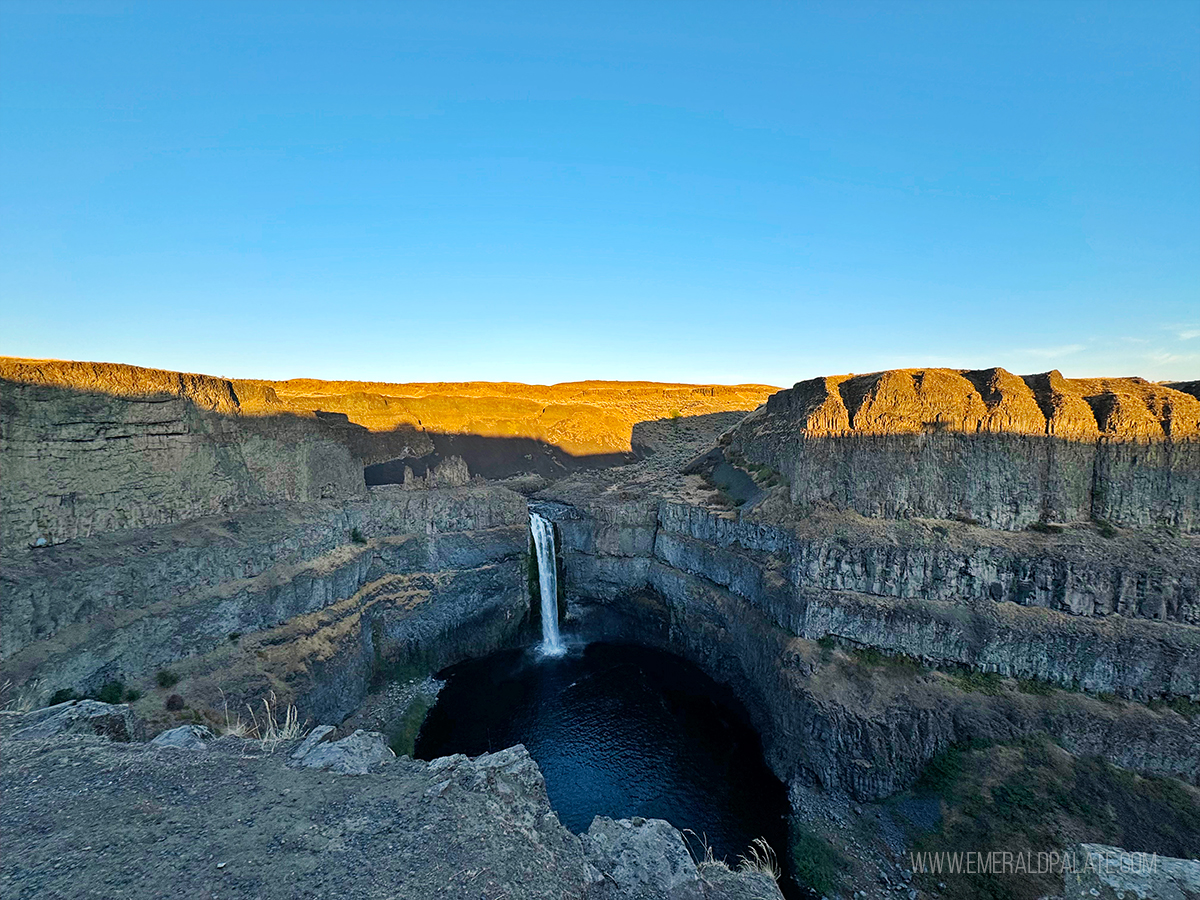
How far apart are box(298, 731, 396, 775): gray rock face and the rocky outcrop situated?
88.4 feet

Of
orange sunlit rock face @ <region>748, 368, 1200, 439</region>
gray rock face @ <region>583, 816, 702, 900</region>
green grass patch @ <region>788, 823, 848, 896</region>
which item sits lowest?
green grass patch @ <region>788, 823, 848, 896</region>

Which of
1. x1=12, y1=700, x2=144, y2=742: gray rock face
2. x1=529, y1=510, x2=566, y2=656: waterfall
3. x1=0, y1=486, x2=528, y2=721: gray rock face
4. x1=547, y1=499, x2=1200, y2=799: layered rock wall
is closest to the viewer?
x1=12, y1=700, x2=144, y2=742: gray rock face

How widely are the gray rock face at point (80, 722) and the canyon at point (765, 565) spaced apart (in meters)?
5.94

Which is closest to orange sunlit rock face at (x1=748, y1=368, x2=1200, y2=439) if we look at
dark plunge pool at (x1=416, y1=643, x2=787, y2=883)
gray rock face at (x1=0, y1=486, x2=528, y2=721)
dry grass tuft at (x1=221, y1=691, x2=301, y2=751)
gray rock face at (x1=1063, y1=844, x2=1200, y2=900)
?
dark plunge pool at (x1=416, y1=643, x2=787, y2=883)

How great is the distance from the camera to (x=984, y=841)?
826 inches

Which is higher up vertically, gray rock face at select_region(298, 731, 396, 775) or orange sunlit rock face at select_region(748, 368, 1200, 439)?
orange sunlit rock face at select_region(748, 368, 1200, 439)

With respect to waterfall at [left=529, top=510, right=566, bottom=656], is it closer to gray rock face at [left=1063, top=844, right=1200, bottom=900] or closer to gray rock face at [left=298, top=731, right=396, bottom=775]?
gray rock face at [left=298, top=731, right=396, bottom=775]

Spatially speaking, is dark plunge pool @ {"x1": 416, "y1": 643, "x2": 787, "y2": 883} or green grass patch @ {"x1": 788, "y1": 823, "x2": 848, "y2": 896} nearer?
green grass patch @ {"x1": 788, "y1": 823, "x2": 848, "y2": 896}

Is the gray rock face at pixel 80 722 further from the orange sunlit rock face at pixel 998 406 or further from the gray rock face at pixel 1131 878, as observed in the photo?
the orange sunlit rock face at pixel 998 406

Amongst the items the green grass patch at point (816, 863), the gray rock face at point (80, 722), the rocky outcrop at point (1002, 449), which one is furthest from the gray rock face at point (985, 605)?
the gray rock face at point (80, 722)

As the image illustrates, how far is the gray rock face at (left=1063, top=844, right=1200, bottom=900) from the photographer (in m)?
11.7

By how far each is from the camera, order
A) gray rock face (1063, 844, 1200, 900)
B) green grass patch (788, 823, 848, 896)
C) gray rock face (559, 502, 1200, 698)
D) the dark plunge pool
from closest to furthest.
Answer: gray rock face (1063, 844, 1200, 900) < green grass patch (788, 823, 848, 896) < gray rock face (559, 502, 1200, 698) < the dark plunge pool

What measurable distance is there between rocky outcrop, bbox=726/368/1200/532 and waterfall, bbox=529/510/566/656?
67.5 feet

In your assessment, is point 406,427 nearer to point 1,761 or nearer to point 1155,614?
point 1,761
